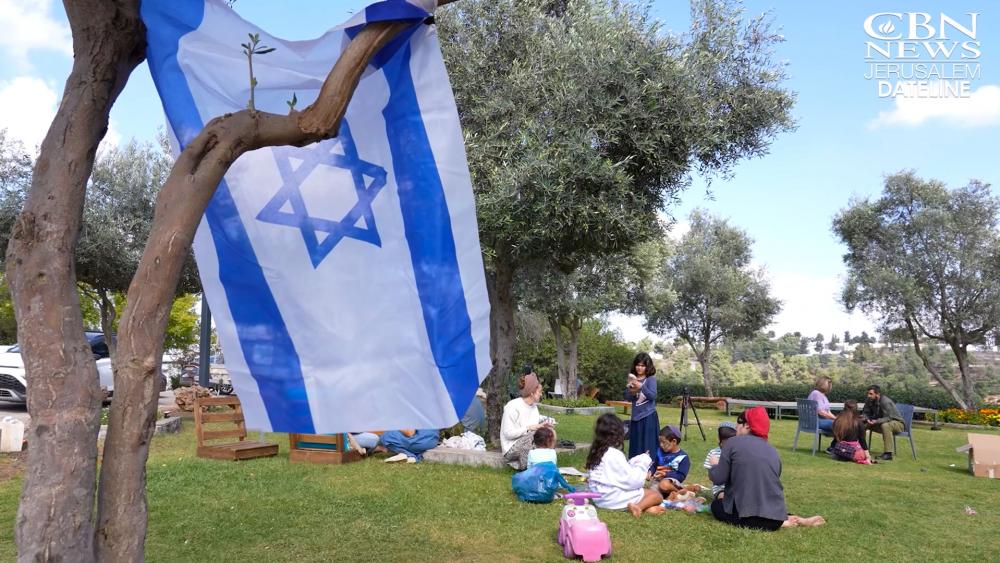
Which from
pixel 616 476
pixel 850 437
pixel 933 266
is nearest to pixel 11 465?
pixel 616 476

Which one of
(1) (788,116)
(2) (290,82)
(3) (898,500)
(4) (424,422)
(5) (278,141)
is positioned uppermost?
(1) (788,116)

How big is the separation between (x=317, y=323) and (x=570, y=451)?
28.3ft

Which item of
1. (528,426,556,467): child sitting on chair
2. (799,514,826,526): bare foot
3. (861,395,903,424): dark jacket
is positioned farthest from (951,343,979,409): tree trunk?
(528,426,556,467): child sitting on chair

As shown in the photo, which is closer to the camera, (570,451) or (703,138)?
(703,138)

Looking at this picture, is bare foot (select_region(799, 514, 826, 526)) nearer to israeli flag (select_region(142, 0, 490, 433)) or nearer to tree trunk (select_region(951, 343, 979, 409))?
israeli flag (select_region(142, 0, 490, 433))

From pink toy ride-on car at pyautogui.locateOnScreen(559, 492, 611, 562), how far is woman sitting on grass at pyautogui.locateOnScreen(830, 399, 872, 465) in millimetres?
8090

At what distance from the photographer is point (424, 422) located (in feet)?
11.6

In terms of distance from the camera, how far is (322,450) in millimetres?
9820

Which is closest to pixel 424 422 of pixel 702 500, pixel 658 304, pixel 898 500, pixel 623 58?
A: pixel 702 500

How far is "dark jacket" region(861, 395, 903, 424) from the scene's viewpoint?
42.2 ft

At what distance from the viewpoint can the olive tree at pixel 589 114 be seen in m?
10.0

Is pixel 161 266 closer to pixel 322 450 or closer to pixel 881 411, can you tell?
pixel 322 450

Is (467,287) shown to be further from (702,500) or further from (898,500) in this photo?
(898,500)

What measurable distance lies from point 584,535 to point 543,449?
2.50 meters
